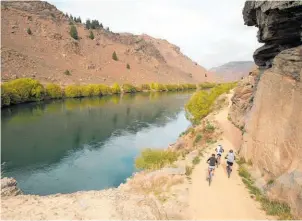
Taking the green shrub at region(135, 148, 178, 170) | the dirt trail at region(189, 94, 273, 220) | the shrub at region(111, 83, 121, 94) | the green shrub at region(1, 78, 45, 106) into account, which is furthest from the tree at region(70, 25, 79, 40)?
the dirt trail at region(189, 94, 273, 220)

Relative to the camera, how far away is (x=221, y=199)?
56.5 feet

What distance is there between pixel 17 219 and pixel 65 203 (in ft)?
10.7

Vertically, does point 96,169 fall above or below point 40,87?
below

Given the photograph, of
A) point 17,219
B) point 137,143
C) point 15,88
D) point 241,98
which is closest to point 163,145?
point 137,143

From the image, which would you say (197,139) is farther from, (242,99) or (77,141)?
(77,141)

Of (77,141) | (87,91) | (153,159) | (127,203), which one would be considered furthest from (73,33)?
(127,203)

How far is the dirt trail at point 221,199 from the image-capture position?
1558 cm

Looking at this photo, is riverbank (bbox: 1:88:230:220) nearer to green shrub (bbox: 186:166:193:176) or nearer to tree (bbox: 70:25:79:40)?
green shrub (bbox: 186:166:193:176)

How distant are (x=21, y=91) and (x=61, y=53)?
60.3 metres

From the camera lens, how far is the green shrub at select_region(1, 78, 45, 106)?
239 ft

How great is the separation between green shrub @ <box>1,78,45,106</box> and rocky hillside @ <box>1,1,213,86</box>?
13.1m

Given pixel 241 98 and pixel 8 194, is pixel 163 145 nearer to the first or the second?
pixel 241 98

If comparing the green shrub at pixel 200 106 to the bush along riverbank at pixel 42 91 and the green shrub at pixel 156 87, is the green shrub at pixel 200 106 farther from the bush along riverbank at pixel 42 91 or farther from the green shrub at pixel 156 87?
the green shrub at pixel 156 87

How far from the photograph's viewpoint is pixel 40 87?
3398 inches
